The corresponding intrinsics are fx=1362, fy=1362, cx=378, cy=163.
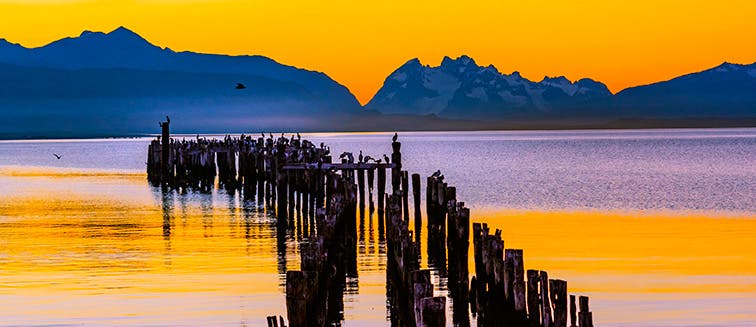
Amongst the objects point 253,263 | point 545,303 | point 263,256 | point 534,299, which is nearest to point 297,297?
point 545,303

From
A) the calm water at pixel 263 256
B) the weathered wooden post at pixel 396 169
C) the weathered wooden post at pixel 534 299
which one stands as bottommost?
the calm water at pixel 263 256

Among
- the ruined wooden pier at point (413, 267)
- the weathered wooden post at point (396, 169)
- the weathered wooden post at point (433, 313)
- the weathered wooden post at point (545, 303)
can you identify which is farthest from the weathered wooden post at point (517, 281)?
the weathered wooden post at point (396, 169)

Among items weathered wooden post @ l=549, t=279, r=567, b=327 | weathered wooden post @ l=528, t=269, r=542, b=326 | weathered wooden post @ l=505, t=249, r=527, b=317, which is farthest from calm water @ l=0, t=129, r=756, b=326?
weathered wooden post @ l=549, t=279, r=567, b=327

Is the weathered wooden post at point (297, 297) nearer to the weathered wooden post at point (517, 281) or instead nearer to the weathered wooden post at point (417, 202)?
the weathered wooden post at point (517, 281)

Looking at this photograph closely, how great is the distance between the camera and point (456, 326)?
19.1 metres

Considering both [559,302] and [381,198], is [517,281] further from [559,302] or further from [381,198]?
[381,198]

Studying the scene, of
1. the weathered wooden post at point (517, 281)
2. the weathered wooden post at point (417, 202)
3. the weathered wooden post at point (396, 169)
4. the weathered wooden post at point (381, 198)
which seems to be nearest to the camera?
the weathered wooden post at point (517, 281)

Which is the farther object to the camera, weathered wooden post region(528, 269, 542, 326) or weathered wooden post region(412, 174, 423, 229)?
weathered wooden post region(412, 174, 423, 229)

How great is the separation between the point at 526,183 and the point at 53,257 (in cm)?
4060

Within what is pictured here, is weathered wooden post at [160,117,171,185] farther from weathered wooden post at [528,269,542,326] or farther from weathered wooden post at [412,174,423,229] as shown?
weathered wooden post at [528,269,542,326]

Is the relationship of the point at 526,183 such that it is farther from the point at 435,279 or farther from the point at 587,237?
the point at 435,279

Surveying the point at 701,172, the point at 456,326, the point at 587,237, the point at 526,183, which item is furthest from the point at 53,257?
the point at 701,172

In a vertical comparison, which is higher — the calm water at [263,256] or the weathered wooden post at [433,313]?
the weathered wooden post at [433,313]

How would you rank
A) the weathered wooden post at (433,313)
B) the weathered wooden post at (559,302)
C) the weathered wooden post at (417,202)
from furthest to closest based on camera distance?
the weathered wooden post at (417,202) < the weathered wooden post at (559,302) < the weathered wooden post at (433,313)
